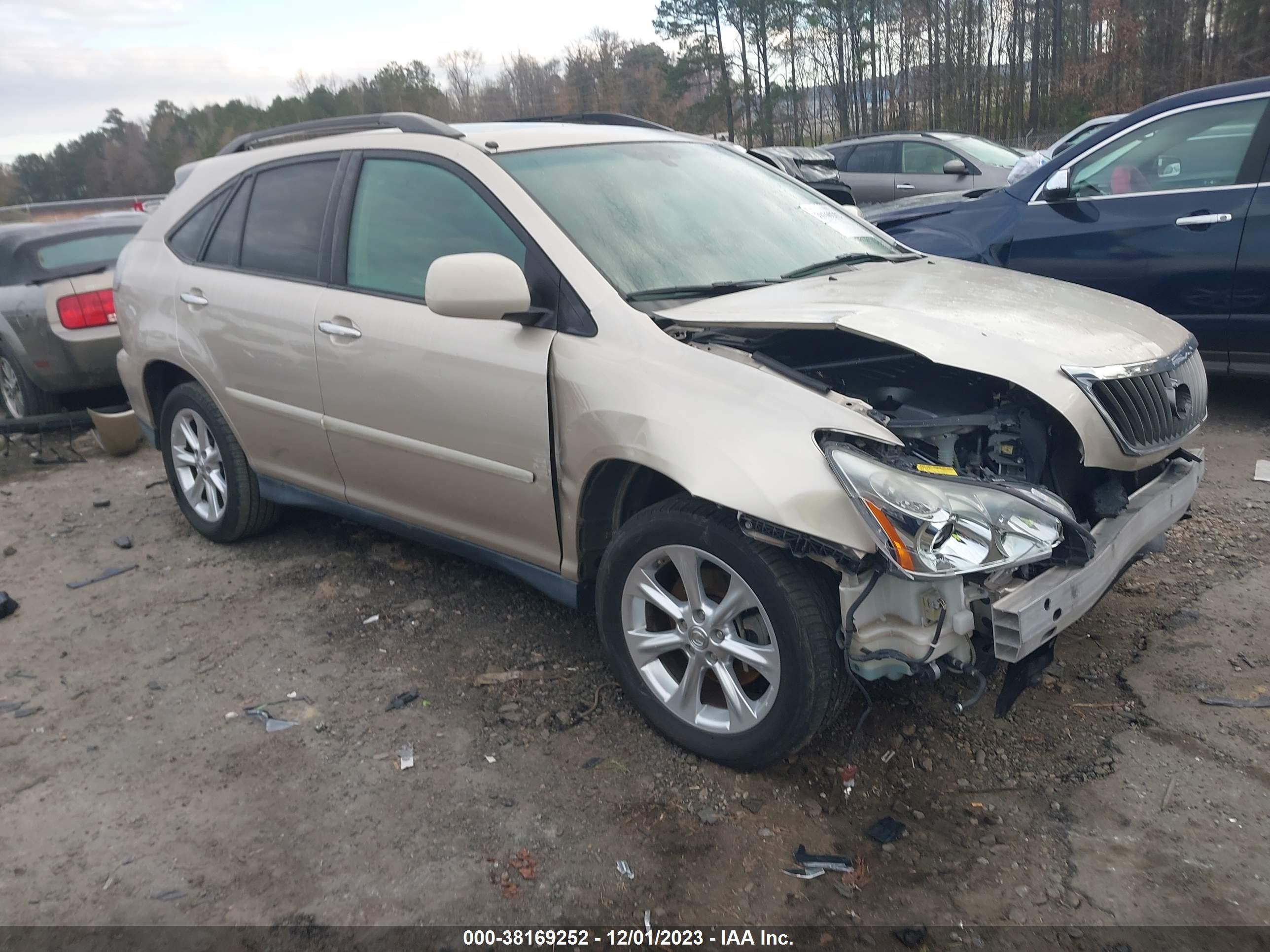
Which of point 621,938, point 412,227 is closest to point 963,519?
point 621,938

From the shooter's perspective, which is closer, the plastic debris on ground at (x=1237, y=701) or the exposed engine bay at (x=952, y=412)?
the exposed engine bay at (x=952, y=412)

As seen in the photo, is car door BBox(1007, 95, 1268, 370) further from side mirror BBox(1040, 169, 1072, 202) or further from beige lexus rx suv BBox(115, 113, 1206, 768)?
beige lexus rx suv BBox(115, 113, 1206, 768)

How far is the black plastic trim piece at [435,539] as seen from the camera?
329 centimetres

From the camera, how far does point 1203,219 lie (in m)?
5.36

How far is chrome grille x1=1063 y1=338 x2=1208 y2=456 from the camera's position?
2.75 m

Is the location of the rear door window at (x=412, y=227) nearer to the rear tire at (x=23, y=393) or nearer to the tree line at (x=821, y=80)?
the rear tire at (x=23, y=393)

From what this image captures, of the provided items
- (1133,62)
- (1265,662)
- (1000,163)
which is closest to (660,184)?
(1265,662)

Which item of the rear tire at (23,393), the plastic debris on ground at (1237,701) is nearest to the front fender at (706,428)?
the plastic debris on ground at (1237,701)

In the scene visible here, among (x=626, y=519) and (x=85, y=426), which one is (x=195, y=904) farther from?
(x=85, y=426)

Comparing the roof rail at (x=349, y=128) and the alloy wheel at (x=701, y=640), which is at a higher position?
the roof rail at (x=349, y=128)

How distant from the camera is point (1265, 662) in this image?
327 cm

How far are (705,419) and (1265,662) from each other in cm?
212

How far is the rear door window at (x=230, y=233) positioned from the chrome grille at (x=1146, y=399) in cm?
347

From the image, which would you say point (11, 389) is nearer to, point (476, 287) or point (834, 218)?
point (476, 287)
